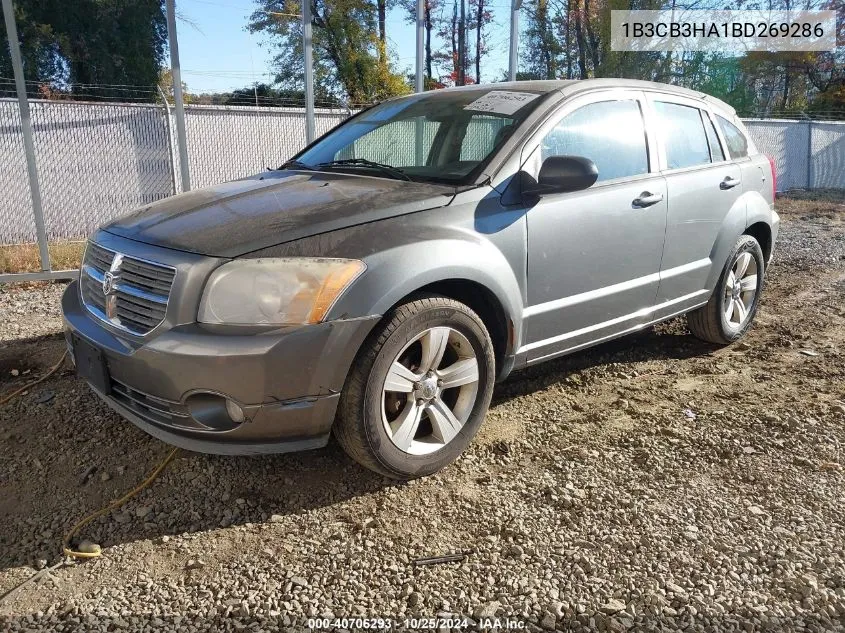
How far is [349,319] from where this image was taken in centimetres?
261

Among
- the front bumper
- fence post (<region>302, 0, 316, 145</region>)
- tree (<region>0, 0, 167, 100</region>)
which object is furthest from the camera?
tree (<region>0, 0, 167, 100</region>)

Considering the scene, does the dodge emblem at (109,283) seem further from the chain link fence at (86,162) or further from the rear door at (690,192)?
the chain link fence at (86,162)

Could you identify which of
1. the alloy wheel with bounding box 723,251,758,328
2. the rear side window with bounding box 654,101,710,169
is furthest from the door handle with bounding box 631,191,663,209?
the alloy wheel with bounding box 723,251,758,328

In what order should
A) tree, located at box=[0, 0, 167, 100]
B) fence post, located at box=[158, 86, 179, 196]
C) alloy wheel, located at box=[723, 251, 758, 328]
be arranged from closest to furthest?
alloy wheel, located at box=[723, 251, 758, 328] → fence post, located at box=[158, 86, 179, 196] → tree, located at box=[0, 0, 167, 100]

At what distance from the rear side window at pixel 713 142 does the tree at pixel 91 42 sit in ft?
89.8

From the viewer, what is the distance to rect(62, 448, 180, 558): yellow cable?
8.23 feet

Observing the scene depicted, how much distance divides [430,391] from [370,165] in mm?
1409

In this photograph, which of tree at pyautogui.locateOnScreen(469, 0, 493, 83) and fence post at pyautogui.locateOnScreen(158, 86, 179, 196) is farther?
tree at pyautogui.locateOnScreen(469, 0, 493, 83)

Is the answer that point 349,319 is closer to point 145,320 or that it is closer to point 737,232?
point 145,320

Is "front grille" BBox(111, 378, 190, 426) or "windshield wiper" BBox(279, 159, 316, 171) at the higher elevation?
"windshield wiper" BBox(279, 159, 316, 171)

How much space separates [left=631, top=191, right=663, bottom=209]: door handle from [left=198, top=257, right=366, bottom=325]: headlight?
6.63 ft

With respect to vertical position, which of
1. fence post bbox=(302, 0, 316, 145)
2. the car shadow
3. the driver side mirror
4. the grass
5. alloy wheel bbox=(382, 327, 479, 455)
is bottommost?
the car shadow

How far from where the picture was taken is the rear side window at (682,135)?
13.7 ft

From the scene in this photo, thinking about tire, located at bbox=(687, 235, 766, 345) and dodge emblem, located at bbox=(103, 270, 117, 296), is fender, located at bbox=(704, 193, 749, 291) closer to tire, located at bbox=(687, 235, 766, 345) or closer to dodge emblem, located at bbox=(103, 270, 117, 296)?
tire, located at bbox=(687, 235, 766, 345)
